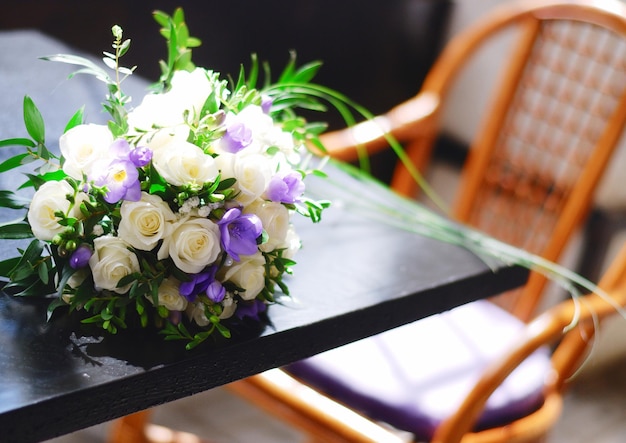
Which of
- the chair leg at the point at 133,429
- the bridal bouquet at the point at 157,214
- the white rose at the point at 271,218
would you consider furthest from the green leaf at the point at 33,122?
the chair leg at the point at 133,429

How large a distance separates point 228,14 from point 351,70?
1.58ft

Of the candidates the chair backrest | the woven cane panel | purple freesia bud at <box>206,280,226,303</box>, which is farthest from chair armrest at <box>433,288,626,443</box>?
purple freesia bud at <box>206,280,226,303</box>

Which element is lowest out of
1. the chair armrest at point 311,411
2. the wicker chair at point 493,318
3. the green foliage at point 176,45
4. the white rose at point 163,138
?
the chair armrest at point 311,411

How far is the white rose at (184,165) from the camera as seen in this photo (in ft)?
2.53

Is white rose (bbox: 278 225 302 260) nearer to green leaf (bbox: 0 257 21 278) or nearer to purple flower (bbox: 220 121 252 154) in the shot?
purple flower (bbox: 220 121 252 154)

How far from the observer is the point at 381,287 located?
3.34 ft

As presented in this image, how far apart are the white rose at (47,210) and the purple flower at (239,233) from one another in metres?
0.15

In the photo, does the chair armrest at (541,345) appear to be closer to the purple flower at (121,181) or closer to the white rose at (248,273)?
the white rose at (248,273)

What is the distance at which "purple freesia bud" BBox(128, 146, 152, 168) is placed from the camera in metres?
0.76

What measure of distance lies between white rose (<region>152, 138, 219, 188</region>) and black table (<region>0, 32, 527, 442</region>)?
0.16 meters

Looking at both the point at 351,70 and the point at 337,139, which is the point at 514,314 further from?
the point at 351,70

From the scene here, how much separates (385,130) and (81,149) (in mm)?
919

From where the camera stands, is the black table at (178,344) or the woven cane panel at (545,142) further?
the woven cane panel at (545,142)

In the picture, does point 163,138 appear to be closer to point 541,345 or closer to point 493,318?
point 541,345
